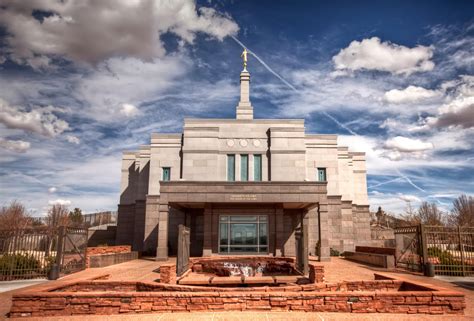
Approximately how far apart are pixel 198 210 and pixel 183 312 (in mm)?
23624

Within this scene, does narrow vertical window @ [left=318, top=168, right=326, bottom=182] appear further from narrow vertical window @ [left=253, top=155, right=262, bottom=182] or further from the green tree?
the green tree

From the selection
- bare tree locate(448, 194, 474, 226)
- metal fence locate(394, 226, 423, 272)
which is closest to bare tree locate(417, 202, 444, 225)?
bare tree locate(448, 194, 474, 226)

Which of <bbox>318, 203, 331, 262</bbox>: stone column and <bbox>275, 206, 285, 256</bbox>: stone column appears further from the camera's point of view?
<bbox>275, 206, 285, 256</bbox>: stone column

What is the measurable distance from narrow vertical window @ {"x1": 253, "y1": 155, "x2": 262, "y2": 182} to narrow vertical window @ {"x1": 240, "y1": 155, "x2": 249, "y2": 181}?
2.23ft

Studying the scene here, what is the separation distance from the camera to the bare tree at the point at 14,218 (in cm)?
4772

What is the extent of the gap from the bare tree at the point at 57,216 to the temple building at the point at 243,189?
23.0 meters

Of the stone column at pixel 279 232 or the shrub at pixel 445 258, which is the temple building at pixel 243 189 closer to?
the stone column at pixel 279 232

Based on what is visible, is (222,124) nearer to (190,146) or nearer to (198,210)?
(190,146)

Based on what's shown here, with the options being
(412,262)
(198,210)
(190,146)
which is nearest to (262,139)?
(190,146)

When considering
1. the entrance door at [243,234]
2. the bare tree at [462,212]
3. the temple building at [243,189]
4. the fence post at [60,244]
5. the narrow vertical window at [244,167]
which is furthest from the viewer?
the bare tree at [462,212]

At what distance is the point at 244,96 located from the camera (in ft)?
133

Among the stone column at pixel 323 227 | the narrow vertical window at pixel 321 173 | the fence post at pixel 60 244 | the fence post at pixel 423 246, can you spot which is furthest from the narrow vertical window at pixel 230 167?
the fence post at pixel 423 246

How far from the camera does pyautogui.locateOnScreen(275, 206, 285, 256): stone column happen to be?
2827cm

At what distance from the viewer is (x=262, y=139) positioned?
34906 mm
